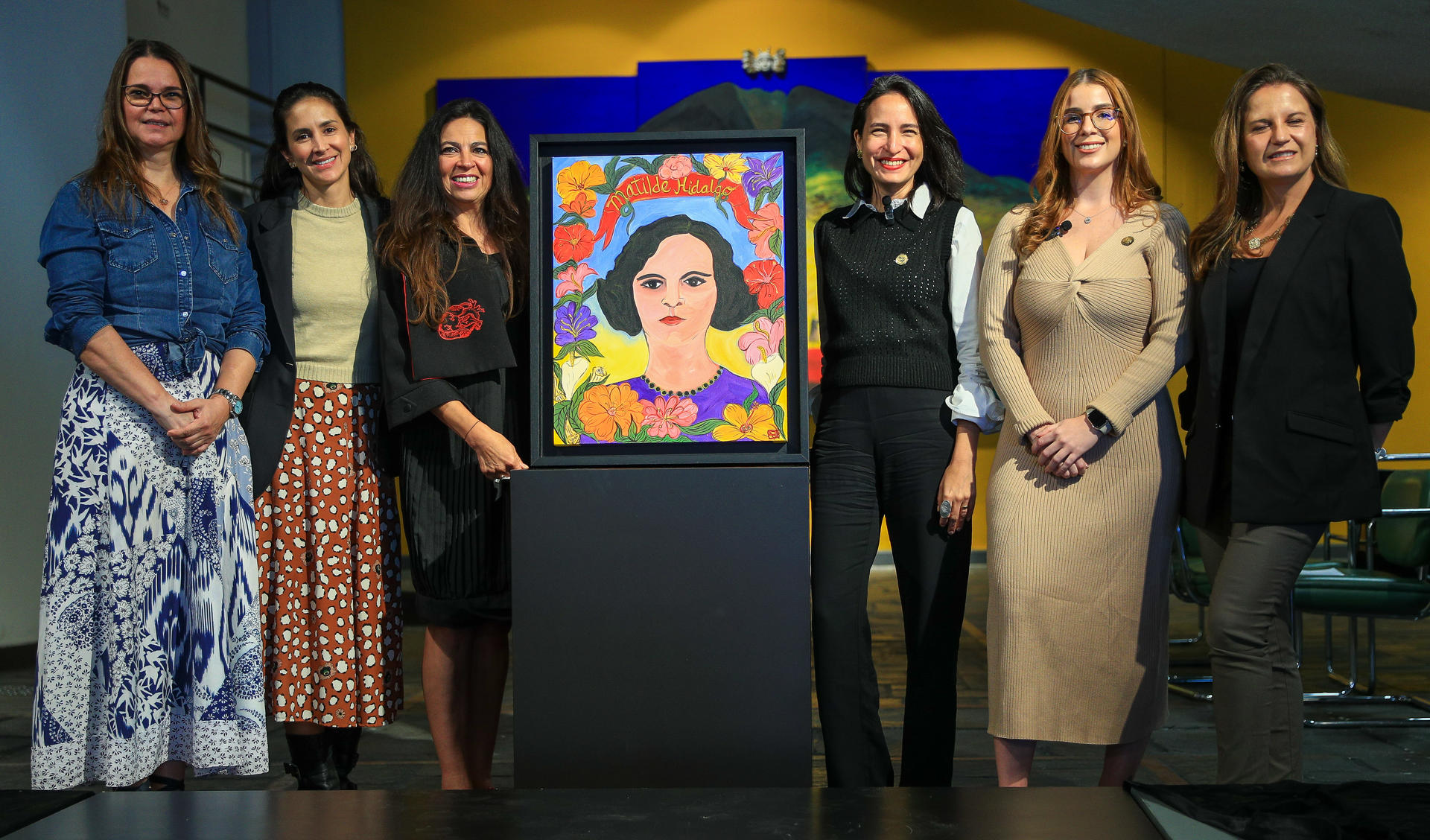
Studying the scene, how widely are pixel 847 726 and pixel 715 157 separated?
1111 mm

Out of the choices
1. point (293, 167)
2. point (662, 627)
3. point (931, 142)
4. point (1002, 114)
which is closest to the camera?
point (662, 627)

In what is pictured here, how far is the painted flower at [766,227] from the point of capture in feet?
6.15

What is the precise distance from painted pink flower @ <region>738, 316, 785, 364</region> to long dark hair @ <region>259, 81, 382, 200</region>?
1.17 m

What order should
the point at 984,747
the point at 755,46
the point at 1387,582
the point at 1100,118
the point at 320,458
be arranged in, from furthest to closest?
the point at 755,46
the point at 1387,582
the point at 984,747
the point at 320,458
the point at 1100,118

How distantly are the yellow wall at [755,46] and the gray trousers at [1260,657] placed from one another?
4.67 meters

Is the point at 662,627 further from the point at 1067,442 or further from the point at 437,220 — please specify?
the point at 437,220

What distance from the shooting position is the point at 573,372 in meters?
1.86

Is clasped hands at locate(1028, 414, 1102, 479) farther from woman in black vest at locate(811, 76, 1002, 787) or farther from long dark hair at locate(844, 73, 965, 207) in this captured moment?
long dark hair at locate(844, 73, 965, 207)

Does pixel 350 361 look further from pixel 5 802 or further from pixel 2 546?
pixel 2 546

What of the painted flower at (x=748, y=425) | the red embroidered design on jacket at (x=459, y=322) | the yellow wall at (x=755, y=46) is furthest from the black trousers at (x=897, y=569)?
the yellow wall at (x=755, y=46)

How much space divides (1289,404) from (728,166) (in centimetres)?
112

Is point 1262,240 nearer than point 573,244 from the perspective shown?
No

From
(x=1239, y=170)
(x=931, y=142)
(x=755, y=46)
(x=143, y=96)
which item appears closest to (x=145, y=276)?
(x=143, y=96)

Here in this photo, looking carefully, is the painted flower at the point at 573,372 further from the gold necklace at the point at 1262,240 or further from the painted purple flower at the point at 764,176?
the gold necklace at the point at 1262,240
